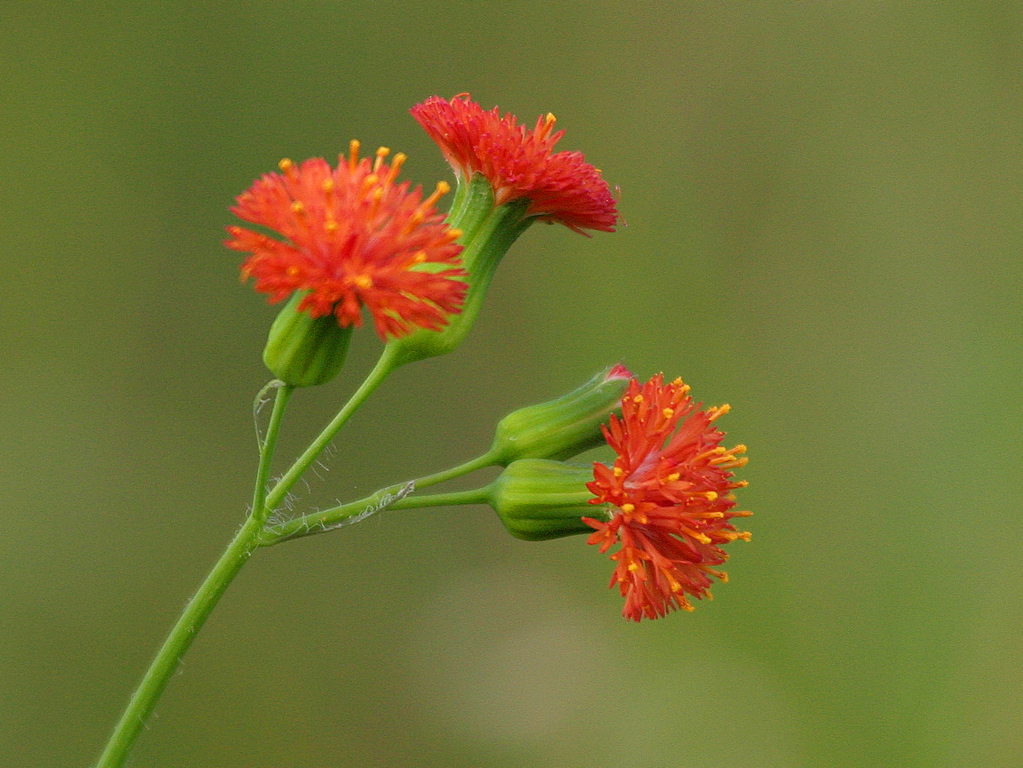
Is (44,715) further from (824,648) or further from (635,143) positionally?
(635,143)

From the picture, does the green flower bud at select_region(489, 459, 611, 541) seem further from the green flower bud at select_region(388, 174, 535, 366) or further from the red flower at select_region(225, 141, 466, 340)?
the red flower at select_region(225, 141, 466, 340)

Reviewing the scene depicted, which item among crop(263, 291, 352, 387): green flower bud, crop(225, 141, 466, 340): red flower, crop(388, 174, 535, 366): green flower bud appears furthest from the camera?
crop(388, 174, 535, 366): green flower bud

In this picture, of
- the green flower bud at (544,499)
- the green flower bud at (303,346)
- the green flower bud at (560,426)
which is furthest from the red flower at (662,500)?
the green flower bud at (303,346)

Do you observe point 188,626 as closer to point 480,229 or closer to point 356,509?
point 356,509

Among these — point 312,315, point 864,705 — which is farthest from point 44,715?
point 864,705

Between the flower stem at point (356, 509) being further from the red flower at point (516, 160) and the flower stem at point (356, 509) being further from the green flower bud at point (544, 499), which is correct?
the red flower at point (516, 160)

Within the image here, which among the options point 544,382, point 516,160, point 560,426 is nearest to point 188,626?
point 560,426

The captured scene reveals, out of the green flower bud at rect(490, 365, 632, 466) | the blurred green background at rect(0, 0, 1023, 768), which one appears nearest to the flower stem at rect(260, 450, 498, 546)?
the green flower bud at rect(490, 365, 632, 466)
